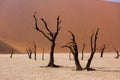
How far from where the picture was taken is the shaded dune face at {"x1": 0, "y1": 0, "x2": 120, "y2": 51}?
80.6 meters

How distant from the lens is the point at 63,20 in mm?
88875


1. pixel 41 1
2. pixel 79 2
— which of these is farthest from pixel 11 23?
pixel 79 2

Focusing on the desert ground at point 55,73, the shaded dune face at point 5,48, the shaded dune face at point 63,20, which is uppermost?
the shaded dune face at point 63,20

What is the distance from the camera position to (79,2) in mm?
104875

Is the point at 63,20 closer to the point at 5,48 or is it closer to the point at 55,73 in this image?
the point at 5,48

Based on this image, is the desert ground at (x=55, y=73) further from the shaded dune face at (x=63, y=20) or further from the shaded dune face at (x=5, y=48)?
the shaded dune face at (x=63, y=20)

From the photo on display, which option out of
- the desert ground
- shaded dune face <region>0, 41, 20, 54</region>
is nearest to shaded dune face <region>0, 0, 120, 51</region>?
shaded dune face <region>0, 41, 20, 54</region>

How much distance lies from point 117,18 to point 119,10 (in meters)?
7.04

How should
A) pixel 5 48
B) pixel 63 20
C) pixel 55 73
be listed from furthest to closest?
1. pixel 63 20
2. pixel 5 48
3. pixel 55 73

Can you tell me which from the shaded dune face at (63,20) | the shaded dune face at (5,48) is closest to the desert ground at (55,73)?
the shaded dune face at (5,48)

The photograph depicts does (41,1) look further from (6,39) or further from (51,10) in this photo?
(6,39)

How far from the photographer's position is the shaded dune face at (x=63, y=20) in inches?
3172

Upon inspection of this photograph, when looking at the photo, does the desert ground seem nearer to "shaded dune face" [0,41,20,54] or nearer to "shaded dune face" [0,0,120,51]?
"shaded dune face" [0,41,20,54]

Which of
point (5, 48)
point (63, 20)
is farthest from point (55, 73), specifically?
point (63, 20)
